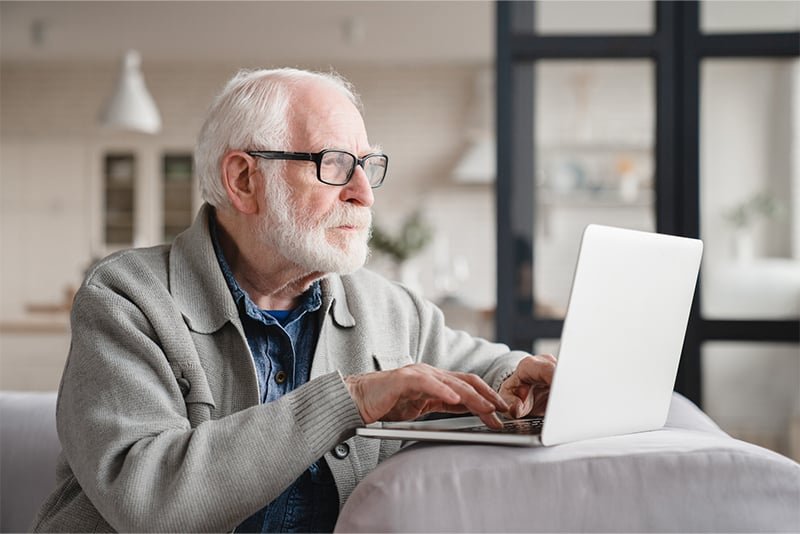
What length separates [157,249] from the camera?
4.97ft

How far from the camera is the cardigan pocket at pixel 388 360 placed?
1559mm

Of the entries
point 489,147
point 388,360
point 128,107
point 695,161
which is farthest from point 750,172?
point 489,147

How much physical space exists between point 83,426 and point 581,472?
699mm

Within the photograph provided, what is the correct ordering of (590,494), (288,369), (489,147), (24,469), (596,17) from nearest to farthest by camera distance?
(590,494), (288,369), (24,469), (596,17), (489,147)

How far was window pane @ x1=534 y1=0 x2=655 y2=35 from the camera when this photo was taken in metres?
3.10

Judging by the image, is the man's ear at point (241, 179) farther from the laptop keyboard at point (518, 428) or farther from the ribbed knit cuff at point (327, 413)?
the laptop keyboard at point (518, 428)

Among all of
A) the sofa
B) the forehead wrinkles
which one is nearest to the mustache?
the forehead wrinkles

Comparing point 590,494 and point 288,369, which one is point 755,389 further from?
point 590,494

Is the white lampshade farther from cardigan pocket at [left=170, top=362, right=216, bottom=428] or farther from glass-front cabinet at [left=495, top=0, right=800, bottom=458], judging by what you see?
cardigan pocket at [left=170, top=362, right=216, bottom=428]

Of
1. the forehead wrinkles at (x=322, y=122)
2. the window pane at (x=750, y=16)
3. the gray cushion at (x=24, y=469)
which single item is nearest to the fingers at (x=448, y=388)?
the forehead wrinkles at (x=322, y=122)

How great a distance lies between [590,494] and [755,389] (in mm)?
2537

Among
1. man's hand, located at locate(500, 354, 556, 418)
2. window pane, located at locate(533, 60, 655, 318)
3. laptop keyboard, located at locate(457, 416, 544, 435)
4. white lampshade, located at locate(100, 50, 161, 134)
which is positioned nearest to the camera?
laptop keyboard, located at locate(457, 416, 544, 435)

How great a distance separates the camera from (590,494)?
0.91m

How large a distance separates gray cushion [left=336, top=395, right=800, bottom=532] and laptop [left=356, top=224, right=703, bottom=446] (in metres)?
0.07
